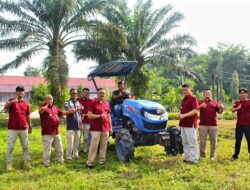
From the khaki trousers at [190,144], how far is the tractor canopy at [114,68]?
2.26 m

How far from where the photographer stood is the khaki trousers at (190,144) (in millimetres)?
6926

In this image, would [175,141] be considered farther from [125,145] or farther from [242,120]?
[242,120]

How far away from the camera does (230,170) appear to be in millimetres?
6477

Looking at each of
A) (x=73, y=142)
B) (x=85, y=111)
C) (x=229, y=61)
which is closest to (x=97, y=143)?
(x=73, y=142)

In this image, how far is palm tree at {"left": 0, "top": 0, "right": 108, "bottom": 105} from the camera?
15.7 metres

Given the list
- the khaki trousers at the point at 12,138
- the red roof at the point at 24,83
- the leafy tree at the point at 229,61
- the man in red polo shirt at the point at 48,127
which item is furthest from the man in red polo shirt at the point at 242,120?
the leafy tree at the point at 229,61

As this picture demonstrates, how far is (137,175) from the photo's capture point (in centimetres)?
618

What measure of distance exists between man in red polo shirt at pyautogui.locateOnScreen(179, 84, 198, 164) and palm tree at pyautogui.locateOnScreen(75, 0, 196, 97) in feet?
38.5

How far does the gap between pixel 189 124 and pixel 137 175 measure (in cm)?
156

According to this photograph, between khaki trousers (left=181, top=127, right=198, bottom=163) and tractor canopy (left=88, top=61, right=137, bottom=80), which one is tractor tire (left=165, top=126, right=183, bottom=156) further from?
tractor canopy (left=88, top=61, right=137, bottom=80)

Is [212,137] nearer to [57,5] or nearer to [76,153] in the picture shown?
[76,153]

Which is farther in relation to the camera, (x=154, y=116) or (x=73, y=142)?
(x=73, y=142)

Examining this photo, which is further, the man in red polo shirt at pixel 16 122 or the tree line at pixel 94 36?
the tree line at pixel 94 36

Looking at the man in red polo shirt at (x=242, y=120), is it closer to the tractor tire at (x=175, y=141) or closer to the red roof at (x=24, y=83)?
the tractor tire at (x=175, y=141)
